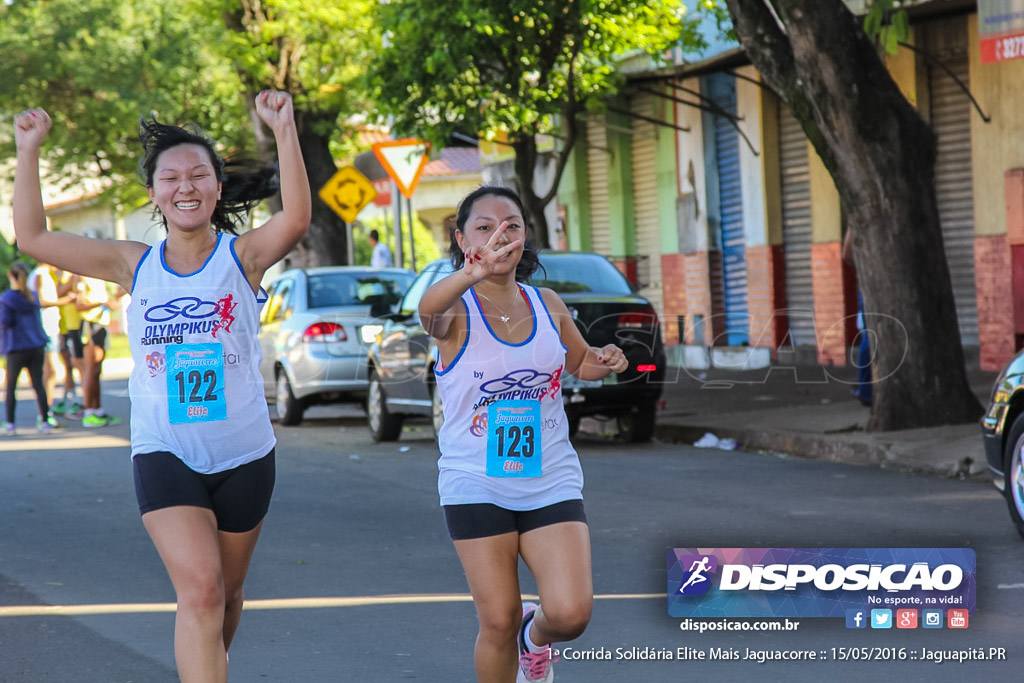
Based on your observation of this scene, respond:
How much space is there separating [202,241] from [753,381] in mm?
14447

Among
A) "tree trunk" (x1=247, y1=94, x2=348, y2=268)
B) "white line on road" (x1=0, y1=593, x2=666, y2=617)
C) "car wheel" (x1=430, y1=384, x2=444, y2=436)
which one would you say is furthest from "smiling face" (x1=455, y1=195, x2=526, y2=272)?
"tree trunk" (x1=247, y1=94, x2=348, y2=268)

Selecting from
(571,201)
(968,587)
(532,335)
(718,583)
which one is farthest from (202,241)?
(571,201)

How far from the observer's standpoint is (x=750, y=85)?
816 inches

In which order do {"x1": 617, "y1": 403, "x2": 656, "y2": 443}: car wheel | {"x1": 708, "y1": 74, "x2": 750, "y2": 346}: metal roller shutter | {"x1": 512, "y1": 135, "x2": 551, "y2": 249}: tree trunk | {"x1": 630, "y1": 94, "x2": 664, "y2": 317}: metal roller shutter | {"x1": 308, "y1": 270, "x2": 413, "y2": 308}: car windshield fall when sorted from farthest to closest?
{"x1": 630, "y1": 94, "x2": 664, "y2": 317}: metal roller shutter → {"x1": 708, "y1": 74, "x2": 750, "y2": 346}: metal roller shutter → {"x1": 512, "y1": 135, "x2": 551, "y2": 249}: tree trunk → {"x1": 308, "y1": 270, "x2": 413, "y2": 308}: car windshield → {"x1": 617, "y1": 403, "x2": 656, "y2": 443}: car wheel

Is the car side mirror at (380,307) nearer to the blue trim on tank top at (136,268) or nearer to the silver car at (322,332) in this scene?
the silver car at (322,332)

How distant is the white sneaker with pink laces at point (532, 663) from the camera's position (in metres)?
4.65

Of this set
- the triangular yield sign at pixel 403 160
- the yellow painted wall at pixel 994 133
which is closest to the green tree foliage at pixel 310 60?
the triangular yield sign at pixel 403 160

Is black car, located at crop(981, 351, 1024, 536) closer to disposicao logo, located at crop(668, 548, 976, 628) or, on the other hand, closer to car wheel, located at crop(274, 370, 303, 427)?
disposicao logo, located at crop(668, 548, 976, 628)

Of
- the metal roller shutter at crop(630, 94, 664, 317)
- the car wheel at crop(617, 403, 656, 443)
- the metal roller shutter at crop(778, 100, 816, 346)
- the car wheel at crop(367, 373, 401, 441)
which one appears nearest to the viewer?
the car wheel at crop(617, 403, 656, 443)

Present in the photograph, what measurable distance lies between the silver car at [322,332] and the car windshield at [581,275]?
7.68 ft

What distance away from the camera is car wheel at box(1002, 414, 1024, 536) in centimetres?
771

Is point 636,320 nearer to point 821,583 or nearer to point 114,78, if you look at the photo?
point 821,583

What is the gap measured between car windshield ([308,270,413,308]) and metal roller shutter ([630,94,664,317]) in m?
8.25

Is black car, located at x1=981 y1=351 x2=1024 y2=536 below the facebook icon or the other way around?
the other way around
